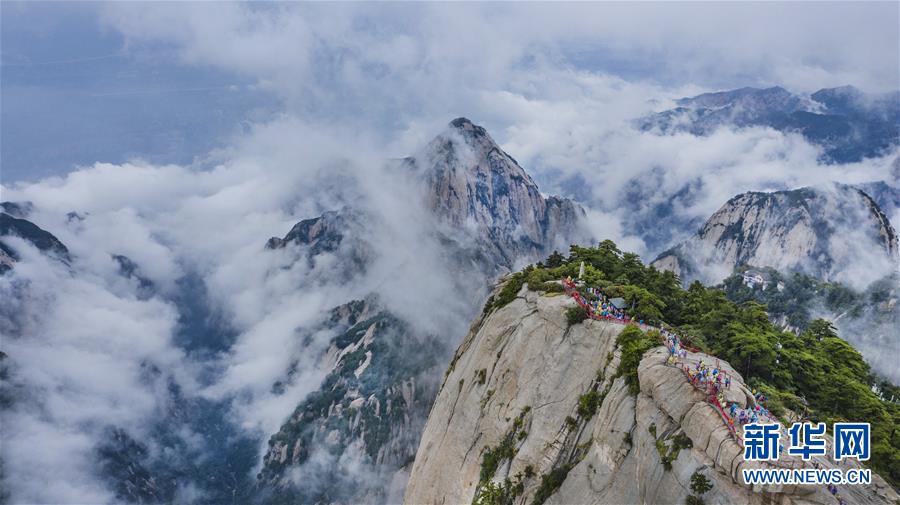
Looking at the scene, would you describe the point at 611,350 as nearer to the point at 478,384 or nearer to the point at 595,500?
the point at 595,500

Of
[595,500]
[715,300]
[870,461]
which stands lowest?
[595,500]

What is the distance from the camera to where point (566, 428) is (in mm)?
45375

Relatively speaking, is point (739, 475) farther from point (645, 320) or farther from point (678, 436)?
point (645, 320)

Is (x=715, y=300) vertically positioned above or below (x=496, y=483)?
above

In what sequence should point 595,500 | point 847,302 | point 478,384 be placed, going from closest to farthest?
point 595,500
point 478,384
point 847,302

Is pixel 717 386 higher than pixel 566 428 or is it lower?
higher

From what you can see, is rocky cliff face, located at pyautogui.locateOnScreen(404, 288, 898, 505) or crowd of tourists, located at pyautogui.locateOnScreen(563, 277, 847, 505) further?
rocky cliff face, located at pyautogui.locateOnScreen(404, 288, 898, 505)

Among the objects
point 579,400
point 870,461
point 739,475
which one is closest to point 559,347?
point 579,400

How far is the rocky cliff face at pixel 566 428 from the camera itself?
33656 millimetres

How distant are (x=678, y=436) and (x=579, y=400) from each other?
1101 cm

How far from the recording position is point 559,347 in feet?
165

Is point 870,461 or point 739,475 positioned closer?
point 739,475

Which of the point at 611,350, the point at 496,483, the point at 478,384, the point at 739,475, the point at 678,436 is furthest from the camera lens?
the point at 478,384

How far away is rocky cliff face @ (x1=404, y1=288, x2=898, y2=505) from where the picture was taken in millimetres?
33656
